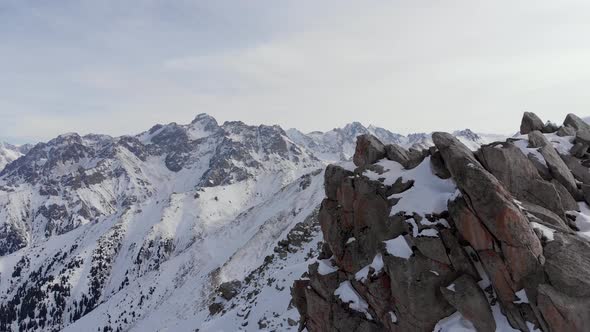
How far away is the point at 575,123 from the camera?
121 feet

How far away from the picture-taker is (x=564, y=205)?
26.0m

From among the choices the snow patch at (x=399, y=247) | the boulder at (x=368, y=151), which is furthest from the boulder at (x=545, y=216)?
the boulder at (x=368, y=151)

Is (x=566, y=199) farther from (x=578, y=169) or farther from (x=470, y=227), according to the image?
(x=470, y=227)

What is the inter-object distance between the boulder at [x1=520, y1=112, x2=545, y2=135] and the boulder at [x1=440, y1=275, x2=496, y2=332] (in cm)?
2165

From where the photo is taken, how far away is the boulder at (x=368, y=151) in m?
34.8

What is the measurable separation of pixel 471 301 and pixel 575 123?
991 inches

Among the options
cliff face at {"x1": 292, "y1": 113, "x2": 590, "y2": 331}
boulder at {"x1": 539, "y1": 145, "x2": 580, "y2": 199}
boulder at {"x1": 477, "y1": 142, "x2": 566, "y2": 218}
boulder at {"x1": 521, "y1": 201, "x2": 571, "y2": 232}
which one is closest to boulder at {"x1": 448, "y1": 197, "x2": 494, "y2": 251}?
cliff face at {"x1": 292, "y1": 113, "x2": 590, "y2": 331}

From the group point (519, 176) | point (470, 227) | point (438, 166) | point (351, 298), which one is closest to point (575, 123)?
point (519, 176)

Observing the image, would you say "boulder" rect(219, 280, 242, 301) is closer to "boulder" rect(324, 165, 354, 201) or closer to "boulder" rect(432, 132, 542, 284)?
"boulder" rect(324, 165, 354, 201)

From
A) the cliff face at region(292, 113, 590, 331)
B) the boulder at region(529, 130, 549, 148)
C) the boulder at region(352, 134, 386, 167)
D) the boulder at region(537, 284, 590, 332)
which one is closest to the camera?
the boulder at region(537, 284, 590, 332)

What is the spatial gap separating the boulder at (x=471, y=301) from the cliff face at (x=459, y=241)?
0.18 ft

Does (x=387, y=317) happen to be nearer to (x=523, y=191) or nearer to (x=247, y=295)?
(x=523, y=191)

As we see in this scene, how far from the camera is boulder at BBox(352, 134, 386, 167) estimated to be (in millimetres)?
34844

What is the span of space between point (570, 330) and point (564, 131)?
2145 centimetres
